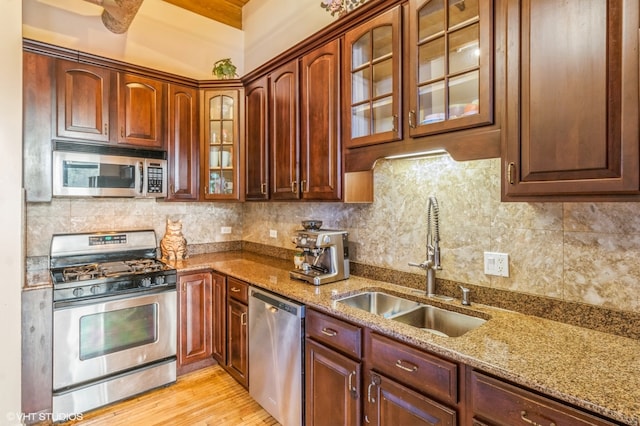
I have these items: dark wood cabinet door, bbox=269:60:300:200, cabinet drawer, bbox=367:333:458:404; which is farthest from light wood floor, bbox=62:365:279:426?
dark wood cabinet door, bbox=269:60:300:200

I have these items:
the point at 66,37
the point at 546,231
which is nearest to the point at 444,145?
the point at 546,231

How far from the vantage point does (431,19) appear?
5.34 ft

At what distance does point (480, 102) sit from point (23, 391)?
310 centimetres

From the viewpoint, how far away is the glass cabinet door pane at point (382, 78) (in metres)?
1.82

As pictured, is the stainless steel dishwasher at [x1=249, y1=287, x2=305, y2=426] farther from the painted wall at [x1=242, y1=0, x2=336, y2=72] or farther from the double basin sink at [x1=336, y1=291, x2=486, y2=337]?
the painted wall at [x1=242, y1=0, x2=336, y2=72]

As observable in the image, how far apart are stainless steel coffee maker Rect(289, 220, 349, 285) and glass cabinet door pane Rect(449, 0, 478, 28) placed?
136cm

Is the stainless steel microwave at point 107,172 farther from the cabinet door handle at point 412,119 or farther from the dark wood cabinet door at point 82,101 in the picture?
the cabinet door handle at point 412,119

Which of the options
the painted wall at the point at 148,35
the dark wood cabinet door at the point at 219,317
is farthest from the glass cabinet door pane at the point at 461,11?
the painted wall at the point at 148,35

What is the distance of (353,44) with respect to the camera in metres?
2.02

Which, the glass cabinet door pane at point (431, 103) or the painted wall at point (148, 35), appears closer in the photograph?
the glass cabinet door pane at point (431, 103)

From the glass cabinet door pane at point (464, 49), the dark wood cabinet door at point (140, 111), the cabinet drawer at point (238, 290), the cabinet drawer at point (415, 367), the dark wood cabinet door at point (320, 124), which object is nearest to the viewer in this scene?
the cabinet drawer at point (415, 367)

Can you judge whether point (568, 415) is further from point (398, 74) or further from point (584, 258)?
point (398, 74)

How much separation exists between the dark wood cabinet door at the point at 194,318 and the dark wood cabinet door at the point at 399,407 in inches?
67.6

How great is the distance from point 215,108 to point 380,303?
91.7 inches
